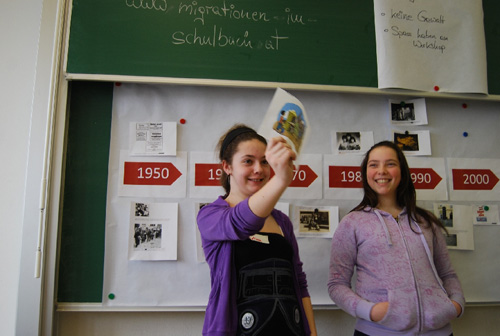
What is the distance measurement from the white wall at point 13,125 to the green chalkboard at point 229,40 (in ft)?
0.95

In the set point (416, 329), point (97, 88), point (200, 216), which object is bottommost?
point (416, 329)

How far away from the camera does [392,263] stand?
1382 mm

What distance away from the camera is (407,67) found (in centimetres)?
→ 183

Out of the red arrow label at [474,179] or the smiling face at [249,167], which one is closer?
the smiling face at [249,167]

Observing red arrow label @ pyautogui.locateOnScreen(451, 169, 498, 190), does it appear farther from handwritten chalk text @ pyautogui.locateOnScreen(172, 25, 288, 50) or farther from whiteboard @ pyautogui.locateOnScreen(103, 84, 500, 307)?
handwritten chalk text @ pyautogui.locateOnScreen(172, 25, 288, 50)

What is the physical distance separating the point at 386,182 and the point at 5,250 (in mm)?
1717

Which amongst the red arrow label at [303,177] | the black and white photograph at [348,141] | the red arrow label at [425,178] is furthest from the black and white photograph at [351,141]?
the red arrow label at [425,178]

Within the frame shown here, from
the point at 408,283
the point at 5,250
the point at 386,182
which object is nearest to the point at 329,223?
the point at 386,182

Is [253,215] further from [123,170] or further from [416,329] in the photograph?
[123,170]

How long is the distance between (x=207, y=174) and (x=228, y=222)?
29.4 inches

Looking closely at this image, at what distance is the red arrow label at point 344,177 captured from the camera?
5.96 ft

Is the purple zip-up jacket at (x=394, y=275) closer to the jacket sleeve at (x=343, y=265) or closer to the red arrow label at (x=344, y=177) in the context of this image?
the jacket sleeve at (x=343, y=265)

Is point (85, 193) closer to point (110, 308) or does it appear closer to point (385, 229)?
point (110, 308)

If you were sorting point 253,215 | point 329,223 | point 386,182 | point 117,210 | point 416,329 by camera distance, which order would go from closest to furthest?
point 253,215, point 416,329, point 386,182, point 117,210, point 329,223
